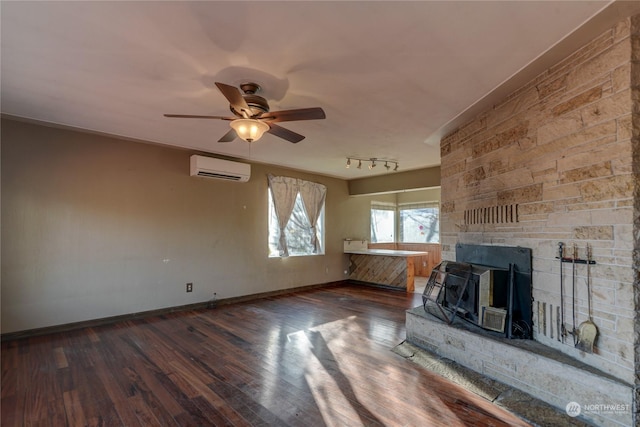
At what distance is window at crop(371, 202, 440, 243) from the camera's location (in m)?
7.74

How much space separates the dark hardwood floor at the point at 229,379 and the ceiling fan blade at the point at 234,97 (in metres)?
2.15

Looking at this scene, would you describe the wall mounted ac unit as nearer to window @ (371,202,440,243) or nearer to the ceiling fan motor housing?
the ceiling fan motor housing

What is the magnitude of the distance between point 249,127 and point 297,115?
0.45m

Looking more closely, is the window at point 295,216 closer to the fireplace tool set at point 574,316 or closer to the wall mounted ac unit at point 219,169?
the wall mounted ac unit at point 219,169

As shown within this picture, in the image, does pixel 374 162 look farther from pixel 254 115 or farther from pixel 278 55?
pixel 278 55

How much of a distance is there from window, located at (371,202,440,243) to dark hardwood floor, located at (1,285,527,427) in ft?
14.2

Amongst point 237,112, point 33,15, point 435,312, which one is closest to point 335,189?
point 435,312

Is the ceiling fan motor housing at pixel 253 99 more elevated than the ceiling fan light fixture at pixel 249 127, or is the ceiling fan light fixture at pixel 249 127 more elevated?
the ceiling fan motor housing at pixel 253 99

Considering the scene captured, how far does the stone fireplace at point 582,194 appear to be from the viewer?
1.69 meters

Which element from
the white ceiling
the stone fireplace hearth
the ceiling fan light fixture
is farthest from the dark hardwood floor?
the white ceiling

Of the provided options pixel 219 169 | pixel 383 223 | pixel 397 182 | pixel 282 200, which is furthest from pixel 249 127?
pixel 383 223

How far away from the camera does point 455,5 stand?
61.1 inches

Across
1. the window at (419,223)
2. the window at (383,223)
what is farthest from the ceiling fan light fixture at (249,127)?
the window at (419,223)

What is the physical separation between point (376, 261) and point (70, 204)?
5.20 m
